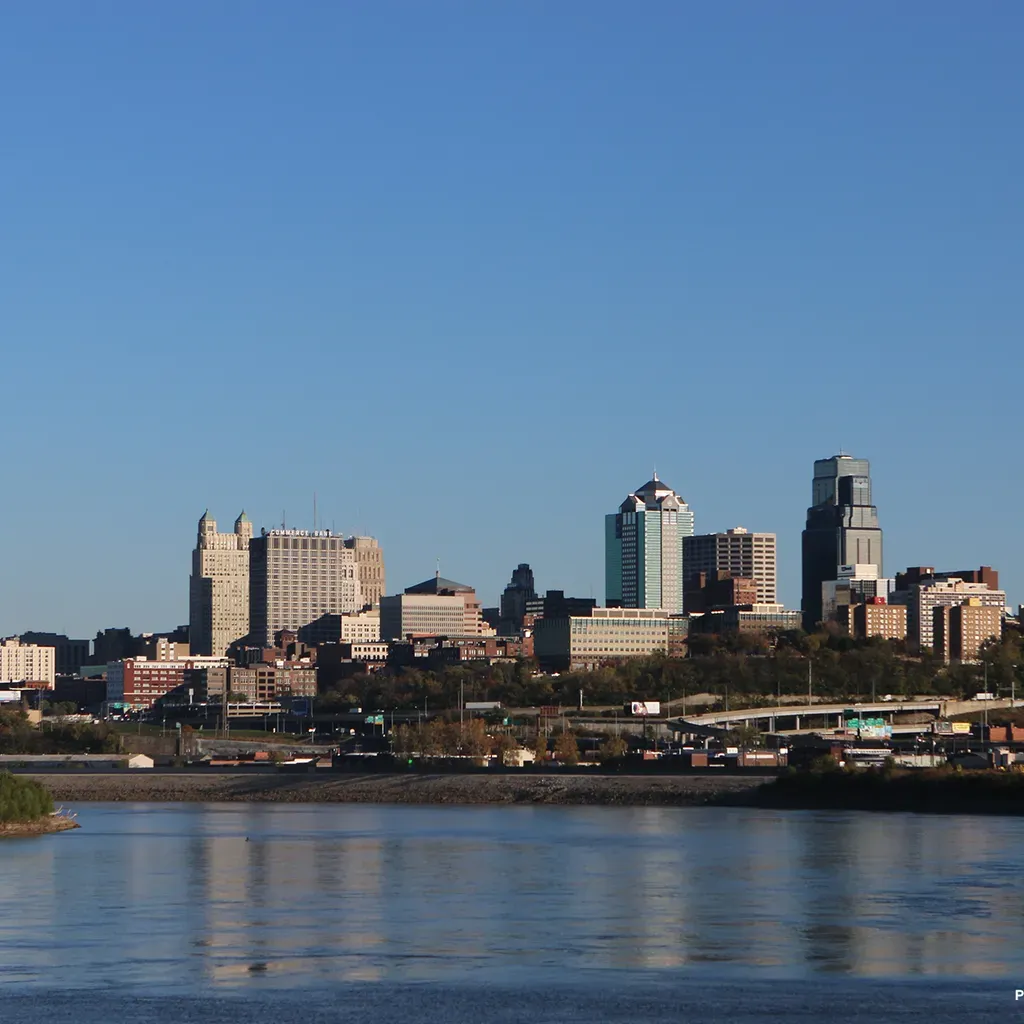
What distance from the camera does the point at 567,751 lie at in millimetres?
149000

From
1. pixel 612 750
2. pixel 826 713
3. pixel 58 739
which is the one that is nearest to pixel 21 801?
pixel 612 750

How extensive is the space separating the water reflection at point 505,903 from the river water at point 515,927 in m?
0.12

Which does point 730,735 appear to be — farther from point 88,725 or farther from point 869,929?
point 869,929

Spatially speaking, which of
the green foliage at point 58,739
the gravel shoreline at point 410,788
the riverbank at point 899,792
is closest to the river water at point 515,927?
the riverbank at point 899,792

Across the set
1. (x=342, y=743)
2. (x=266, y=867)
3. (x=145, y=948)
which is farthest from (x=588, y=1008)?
(x=342, y=743)

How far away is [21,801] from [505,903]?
3680cm

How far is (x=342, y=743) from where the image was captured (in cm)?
18588

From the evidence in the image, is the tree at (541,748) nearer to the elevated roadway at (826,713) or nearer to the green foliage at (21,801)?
the elevated roadway at (826,713)

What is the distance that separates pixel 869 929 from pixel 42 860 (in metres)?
31.8

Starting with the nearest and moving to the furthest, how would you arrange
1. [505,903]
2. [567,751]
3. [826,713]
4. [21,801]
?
[505,903]
[21,801]
[567,751]
[826,713]

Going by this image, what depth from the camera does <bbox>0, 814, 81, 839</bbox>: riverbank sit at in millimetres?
83106

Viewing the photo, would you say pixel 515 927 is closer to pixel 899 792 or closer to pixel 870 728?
pixel 899 792

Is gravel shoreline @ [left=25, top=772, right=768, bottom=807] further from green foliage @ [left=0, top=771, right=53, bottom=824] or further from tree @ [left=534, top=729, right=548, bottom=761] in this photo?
green foliage @ [left=0, top=771, right=53, bottom=824]

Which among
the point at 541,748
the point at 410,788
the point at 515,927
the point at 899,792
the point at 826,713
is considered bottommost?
the point at 410,788
